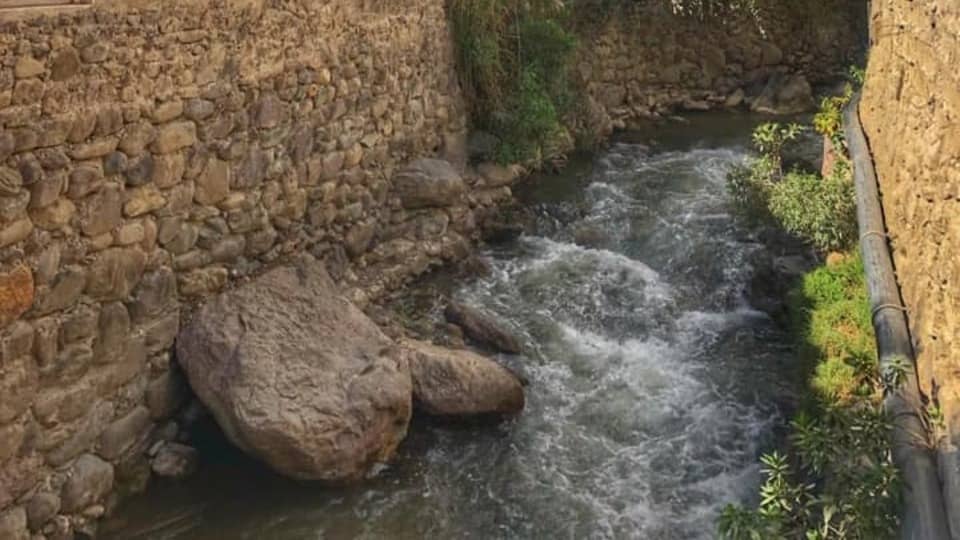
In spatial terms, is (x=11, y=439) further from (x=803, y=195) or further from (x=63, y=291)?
(x=803, y=195)

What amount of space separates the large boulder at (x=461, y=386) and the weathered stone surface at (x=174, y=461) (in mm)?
1650

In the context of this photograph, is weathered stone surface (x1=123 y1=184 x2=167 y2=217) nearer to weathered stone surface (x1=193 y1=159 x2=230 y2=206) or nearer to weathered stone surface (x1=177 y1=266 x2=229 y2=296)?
weathered stone surface (x1=193 y1=159 x2=230 y2=206)

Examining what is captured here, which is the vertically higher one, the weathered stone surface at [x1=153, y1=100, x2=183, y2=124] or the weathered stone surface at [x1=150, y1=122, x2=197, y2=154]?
the weathered stone surface at [x1=153, y1=100, x2=183, y2=124]

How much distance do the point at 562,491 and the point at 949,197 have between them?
3.05 metres

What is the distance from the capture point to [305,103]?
8109 mm

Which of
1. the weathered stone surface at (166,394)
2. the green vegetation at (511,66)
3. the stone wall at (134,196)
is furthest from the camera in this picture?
the green vegetation at (511,66)

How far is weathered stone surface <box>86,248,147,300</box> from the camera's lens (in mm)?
5938

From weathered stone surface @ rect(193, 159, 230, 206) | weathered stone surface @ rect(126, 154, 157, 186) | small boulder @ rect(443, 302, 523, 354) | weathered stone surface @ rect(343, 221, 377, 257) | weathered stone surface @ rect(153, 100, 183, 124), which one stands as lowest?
small boulder @ rect(443, 302, 523, 354)

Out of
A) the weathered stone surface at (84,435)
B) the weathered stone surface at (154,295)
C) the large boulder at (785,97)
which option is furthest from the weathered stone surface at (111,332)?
the large boulder at (785,97)

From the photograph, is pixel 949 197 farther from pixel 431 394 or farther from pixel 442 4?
pixel 442 4

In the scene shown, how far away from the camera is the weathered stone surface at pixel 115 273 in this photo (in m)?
5.94

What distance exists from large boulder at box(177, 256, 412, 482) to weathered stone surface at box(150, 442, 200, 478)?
352mm

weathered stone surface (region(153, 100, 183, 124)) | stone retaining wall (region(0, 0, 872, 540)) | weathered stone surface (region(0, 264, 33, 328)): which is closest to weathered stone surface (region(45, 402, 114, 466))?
stone retaining wall (region(0, 0, 872, 540))

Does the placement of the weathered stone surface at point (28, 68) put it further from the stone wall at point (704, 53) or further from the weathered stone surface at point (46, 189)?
the stone wall at point (704, 53)
